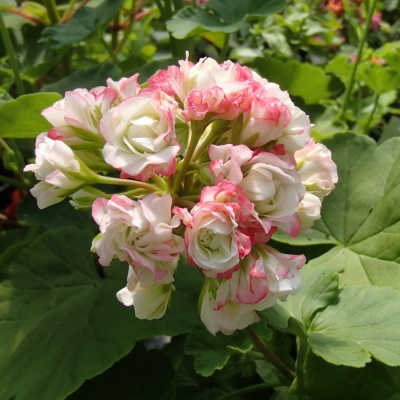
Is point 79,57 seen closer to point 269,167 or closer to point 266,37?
point 266,37

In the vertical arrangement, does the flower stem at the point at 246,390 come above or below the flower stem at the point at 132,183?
below

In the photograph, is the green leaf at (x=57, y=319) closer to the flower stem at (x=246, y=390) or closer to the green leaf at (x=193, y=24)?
the flower stem at (x=246, y=390)

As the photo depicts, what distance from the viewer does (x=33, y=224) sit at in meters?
1.23

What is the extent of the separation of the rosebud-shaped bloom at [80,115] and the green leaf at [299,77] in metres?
0.72

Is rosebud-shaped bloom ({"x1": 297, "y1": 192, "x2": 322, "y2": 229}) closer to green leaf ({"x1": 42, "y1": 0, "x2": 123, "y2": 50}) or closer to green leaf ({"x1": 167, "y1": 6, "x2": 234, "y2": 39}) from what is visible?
green leaf ({"x1": 167, "y1": 6, "x2": 234, "y2": 39})

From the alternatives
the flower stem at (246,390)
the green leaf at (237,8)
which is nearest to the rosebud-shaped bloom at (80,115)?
the flower stem at (246,390)

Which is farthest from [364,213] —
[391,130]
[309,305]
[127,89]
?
[127,89]

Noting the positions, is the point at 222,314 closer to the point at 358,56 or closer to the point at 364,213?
the point at 364,213

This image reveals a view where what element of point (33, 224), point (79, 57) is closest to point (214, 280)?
point (33, 224)

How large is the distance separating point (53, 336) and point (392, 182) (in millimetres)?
559

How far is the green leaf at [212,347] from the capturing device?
2.68 feet

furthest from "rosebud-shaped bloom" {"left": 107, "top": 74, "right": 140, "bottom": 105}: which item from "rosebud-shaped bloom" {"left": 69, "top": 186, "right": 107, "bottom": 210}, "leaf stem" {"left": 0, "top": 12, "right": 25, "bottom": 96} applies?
"leaf stem" {"left": 0, "top": 12, "right": 25, "bottom": 96}

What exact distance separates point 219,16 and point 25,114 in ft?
1.60

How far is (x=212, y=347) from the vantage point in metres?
0.86
